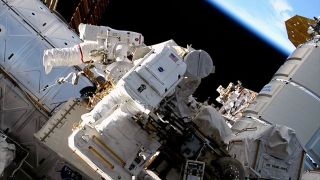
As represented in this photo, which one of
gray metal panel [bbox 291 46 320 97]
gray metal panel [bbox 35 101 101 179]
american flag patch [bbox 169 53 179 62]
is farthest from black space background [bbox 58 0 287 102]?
american flag patch [bbox 169 53 179 62]

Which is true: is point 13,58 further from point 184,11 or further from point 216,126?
point 184,11

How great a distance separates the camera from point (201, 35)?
100 ft

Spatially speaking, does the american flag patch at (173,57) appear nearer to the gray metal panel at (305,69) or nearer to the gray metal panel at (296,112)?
the gray metal panel at (296,112)

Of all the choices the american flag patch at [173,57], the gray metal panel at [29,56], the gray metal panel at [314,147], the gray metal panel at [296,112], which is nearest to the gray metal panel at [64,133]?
the gray metal panel at [29,56]

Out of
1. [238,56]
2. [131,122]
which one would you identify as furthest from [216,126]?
[238,56]

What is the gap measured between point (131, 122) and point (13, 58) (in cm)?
295

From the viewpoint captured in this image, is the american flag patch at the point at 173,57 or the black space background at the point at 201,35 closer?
the american flag patch at the point at 173,57

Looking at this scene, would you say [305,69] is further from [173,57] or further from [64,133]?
[64,133]

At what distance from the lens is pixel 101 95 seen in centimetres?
660

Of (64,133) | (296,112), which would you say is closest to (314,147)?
(296,112)

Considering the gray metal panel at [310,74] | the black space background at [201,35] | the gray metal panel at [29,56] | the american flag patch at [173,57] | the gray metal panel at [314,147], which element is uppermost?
the black space background at [201,35]

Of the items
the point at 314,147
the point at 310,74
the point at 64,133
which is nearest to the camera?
the point at 64,133

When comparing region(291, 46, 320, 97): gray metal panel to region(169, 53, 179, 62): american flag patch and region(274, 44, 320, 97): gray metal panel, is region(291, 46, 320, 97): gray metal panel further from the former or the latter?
region(169, 53, 179, 62): american flag patch

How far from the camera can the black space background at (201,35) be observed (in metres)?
23.6
